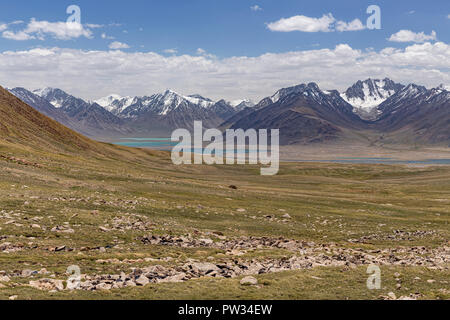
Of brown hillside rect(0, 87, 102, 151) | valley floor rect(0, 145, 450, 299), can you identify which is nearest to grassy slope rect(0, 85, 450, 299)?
valley floor rect(0, 145, 450, 299)

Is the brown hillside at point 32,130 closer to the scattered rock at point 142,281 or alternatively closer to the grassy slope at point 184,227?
the grassy slope at point 184,227

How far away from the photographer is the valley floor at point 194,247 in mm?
21531

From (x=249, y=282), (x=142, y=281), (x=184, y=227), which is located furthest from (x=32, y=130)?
(x=249, y=282)

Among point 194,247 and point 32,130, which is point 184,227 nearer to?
point 194,247

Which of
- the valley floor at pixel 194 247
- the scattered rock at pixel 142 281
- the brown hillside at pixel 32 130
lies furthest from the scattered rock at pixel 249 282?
the brown hillside at pixel 32 130

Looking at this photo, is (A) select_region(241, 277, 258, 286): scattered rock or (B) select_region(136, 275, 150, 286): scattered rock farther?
(A) select_region(241, 277, 258, 286): scattered rock

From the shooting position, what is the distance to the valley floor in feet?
70.6

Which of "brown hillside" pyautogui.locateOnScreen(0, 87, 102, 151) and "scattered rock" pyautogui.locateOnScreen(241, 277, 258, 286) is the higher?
"brown hillside" pyautogui.locateOnScreen(0, 87, 102, 151)

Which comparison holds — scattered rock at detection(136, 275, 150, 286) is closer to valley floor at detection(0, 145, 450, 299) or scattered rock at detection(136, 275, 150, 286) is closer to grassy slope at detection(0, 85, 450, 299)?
valley floor at detection(0, 145, 450, 299)

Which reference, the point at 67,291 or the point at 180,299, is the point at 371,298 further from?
the point at 67,291
